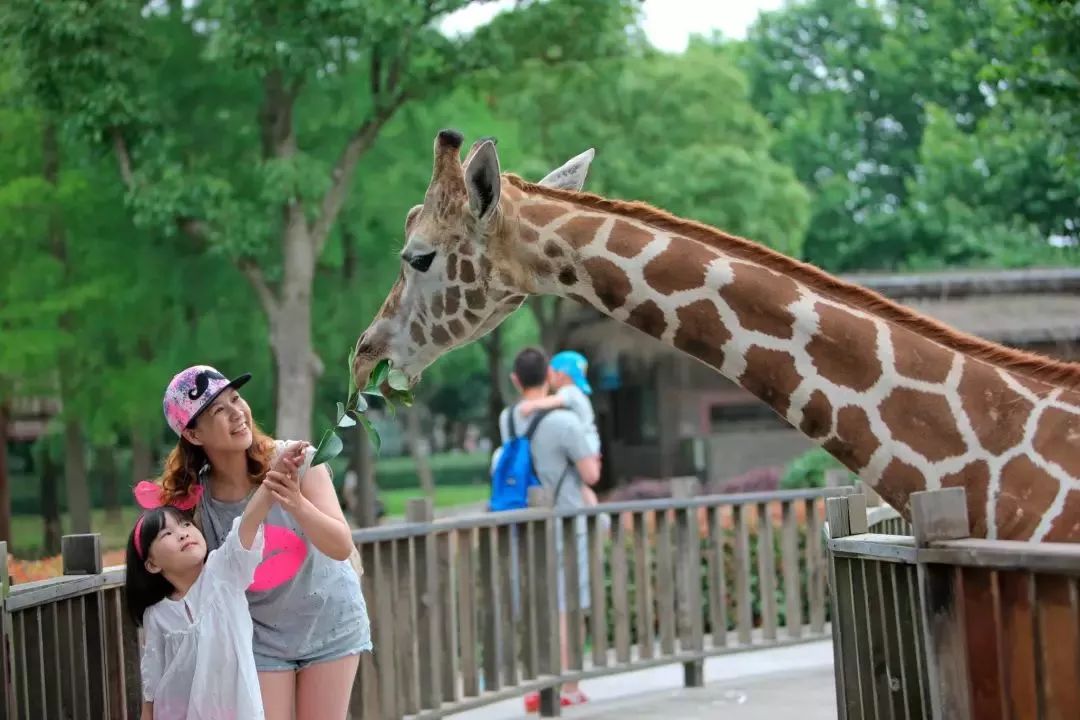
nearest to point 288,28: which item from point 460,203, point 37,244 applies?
point 37,244

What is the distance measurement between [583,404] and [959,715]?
18.9ft

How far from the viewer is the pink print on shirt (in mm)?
4645

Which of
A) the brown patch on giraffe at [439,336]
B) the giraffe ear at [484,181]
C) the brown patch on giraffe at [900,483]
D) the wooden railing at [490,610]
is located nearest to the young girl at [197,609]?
the wooden railing at [490,610]

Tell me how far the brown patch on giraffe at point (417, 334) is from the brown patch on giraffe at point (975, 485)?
194cm

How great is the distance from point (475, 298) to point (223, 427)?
96cm

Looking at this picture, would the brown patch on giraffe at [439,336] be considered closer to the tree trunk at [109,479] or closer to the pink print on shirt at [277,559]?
the pink print on shirt at [277,559]

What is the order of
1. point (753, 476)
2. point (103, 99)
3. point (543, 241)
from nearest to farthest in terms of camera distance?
point (543, 241)
point (103, 99)
point (753, 476)

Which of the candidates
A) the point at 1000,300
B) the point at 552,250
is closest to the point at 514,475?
the point at 552,250

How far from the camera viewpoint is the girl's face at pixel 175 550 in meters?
4.42

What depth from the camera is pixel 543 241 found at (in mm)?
4648

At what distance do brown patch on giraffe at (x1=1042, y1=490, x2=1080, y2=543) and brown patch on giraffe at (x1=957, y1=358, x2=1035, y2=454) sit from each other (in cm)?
22

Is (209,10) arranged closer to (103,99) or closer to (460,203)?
(103,99)

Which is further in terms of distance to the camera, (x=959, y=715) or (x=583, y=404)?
(x=583, y=404)

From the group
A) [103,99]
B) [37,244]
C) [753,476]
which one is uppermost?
[103,99]
